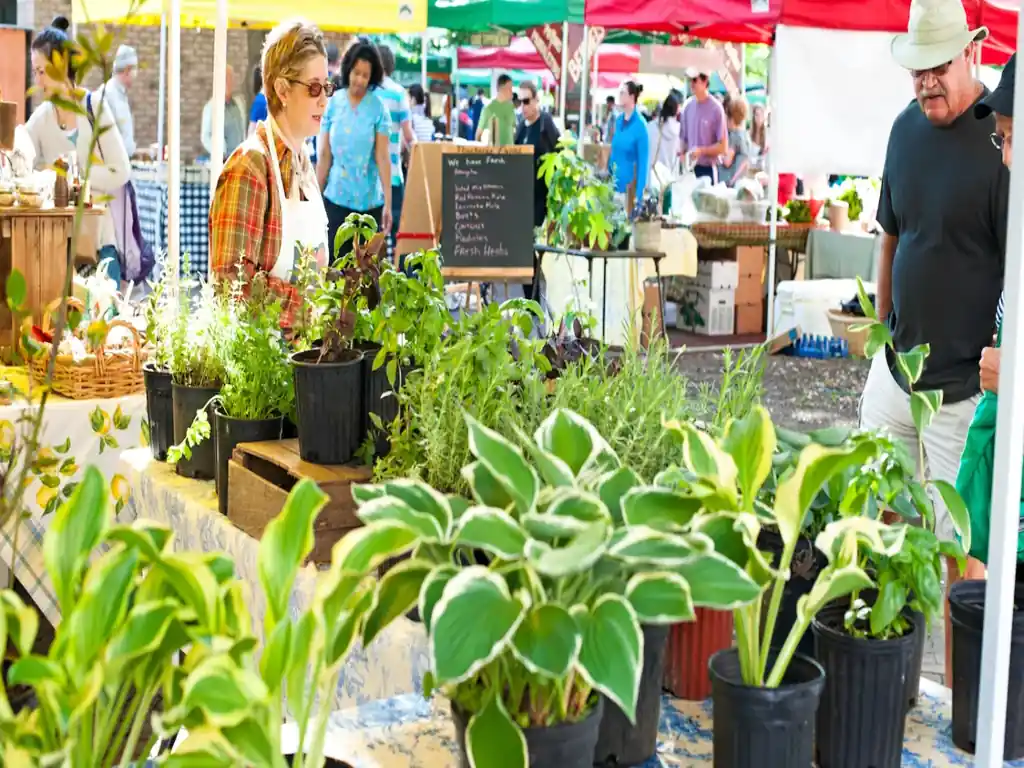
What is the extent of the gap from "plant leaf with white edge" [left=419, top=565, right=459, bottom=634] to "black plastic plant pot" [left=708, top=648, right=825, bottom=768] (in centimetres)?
34

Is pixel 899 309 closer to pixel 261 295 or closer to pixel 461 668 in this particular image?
pixel 261 295

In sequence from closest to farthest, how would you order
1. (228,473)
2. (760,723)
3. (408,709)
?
(760,723)
(408,709)
(228,473)

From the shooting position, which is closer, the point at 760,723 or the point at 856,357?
the point at 760,723

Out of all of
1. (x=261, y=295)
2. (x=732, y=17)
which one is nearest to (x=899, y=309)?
(x=261, y=295)

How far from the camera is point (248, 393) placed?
2.40 meters

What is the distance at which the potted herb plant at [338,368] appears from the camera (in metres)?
2.14

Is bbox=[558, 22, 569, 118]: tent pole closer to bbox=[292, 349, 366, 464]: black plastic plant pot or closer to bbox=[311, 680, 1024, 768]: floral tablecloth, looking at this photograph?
bbox=[292, 349, 366, 464]: black plastic plant pot

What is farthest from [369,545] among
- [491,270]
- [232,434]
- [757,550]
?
[491,270]

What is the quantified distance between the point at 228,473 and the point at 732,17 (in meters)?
6.00

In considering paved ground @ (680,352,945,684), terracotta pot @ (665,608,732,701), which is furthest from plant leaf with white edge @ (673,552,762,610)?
paved ground @ (680,352,945,684)

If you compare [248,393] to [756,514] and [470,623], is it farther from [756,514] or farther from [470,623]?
[470,623]

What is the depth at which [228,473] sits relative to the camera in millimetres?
2301

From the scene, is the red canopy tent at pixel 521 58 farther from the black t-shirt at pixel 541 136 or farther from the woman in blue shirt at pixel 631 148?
the black t-shirt at pixel 541 136

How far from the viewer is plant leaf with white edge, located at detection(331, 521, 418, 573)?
40.9 inches
